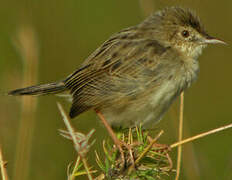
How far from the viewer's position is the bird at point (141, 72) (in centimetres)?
391

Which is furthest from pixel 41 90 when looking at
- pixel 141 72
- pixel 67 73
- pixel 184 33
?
pixel 67 73

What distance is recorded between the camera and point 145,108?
3.94m

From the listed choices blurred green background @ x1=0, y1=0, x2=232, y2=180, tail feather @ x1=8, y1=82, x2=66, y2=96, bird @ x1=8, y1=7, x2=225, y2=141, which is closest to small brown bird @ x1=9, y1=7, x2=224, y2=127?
bird @ x1=8, y1=7, x2=225, y2=141

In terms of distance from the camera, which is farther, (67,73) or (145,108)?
(67,73)

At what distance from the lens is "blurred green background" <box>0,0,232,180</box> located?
13.0ft

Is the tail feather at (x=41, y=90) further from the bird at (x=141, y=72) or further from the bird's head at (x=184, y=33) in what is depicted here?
the bird's head at (x=184, y=33)

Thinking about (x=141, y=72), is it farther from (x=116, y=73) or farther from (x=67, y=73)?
(x=67, y=73)

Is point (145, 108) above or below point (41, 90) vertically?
below

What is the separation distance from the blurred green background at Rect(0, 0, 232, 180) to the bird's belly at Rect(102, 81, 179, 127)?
287 millimetres

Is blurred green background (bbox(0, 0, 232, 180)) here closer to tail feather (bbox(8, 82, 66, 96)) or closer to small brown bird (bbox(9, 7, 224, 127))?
tail feather (bbox(8, 82, 66, 96))

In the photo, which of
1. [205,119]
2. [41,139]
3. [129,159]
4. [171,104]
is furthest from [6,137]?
[205,119]

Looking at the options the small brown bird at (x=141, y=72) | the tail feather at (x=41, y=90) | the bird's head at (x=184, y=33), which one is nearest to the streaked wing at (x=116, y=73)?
the small brown bird at (x=141, y=72)

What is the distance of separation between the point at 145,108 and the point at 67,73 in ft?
8.73

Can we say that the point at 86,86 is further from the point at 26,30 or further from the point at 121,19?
the point at 121,19
